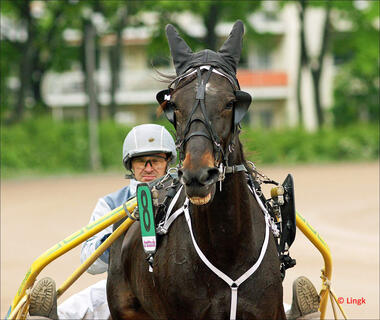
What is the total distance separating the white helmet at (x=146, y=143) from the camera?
5.42 metres

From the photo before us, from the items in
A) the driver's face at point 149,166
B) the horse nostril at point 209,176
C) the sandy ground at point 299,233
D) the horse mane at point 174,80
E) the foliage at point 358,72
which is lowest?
the sandy ground at point 299,233

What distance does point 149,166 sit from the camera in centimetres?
553

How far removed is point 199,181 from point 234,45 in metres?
1.00

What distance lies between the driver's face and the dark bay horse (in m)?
1.43

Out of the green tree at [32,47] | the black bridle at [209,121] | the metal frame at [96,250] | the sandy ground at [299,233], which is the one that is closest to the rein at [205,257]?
the black bridle at [209,121]

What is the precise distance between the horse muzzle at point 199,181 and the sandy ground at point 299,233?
14.2ft

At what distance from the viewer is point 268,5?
36.1 m

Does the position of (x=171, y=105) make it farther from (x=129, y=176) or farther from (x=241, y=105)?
(x=129, y=176)

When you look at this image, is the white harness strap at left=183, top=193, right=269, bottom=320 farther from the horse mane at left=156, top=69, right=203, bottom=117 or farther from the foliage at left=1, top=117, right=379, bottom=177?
the foliage at left=1, top=117, right=379, bottom=177

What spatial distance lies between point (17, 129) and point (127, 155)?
22964 millimetres

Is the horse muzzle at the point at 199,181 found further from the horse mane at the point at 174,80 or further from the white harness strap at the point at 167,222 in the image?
the white harness strap at the point at 167,222

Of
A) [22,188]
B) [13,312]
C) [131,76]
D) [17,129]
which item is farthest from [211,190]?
[131,76]

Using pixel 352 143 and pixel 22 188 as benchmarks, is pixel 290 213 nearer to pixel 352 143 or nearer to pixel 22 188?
pixel 22 188

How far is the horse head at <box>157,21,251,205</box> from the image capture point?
3295mm
